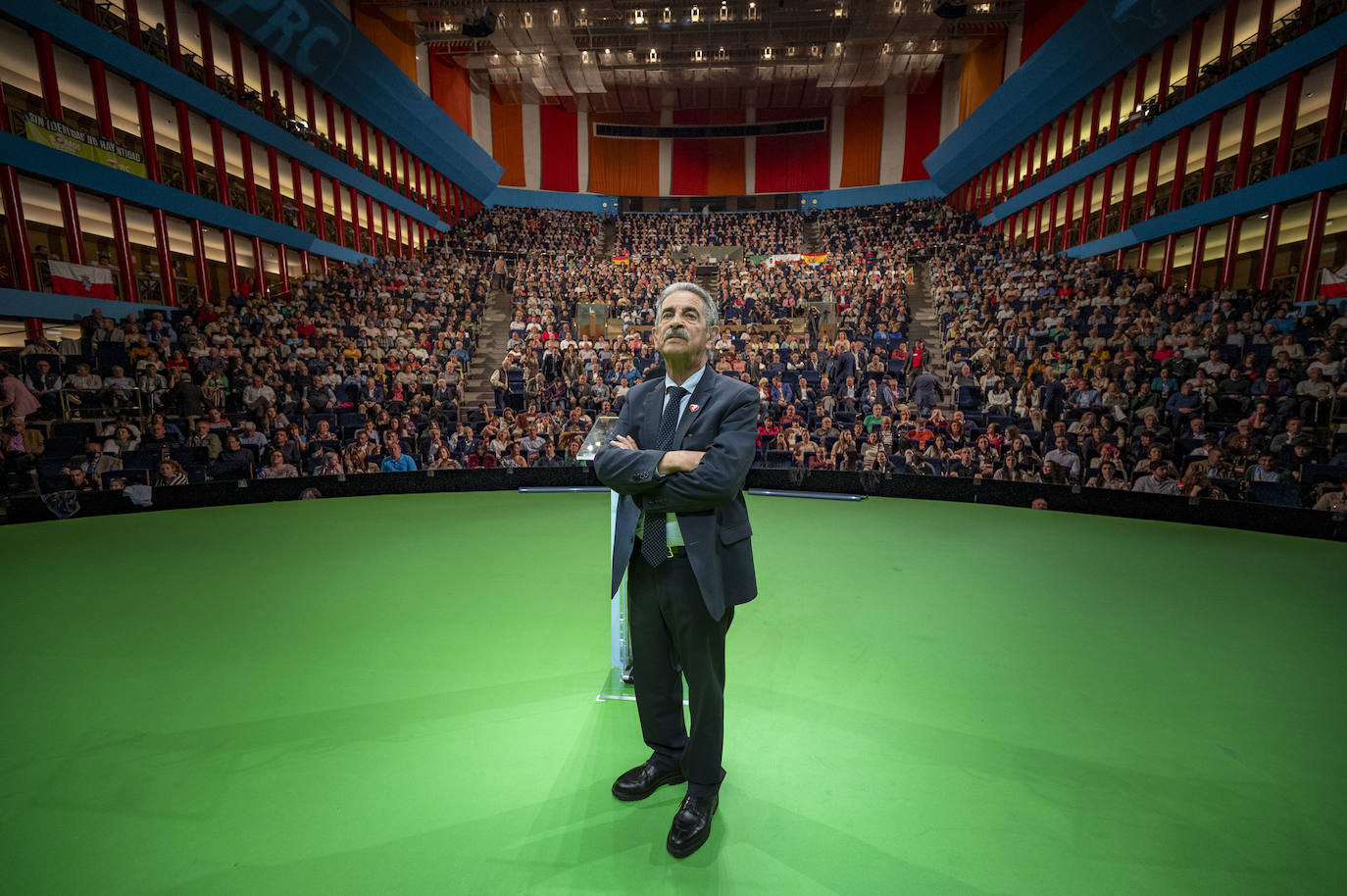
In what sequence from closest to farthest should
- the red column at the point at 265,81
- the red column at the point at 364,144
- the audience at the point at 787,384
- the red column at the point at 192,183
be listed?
the audience at the point at 787,384 → the red column at the point at 192,183 → the red column at the point at 265,81 → the red column at the point at 364,144

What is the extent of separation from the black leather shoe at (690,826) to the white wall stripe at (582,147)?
3339cm

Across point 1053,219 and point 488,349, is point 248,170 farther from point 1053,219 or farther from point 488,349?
point 1053,219

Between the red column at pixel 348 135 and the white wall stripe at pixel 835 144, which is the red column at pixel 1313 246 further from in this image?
the red column at pixel 348 135

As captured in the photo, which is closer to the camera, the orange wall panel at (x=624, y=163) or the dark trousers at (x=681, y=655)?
the dark trousers at (x=681, y=655)

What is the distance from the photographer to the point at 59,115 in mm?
10922

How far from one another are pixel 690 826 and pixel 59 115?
16.4m

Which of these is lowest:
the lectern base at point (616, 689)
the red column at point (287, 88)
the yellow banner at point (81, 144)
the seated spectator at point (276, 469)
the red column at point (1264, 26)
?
the lectern base at point (616, 689)

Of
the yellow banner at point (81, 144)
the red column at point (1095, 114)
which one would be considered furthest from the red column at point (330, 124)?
the red column at point (1095, 114)

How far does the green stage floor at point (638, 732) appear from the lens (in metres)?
2.04

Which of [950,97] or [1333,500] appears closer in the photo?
[1333,500]

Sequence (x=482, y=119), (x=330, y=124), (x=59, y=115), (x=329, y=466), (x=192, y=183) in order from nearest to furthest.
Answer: (x=329, y=466) → (x=59, y=115) → (x=192, y=183) → (x=330, y=124) → (x=482, y=119)

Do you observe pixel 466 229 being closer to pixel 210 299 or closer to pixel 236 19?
pixel 236 19

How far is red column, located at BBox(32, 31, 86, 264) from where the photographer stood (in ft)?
34.9

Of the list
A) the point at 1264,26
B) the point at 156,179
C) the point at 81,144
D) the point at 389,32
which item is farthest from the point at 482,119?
the point at 1264,26
